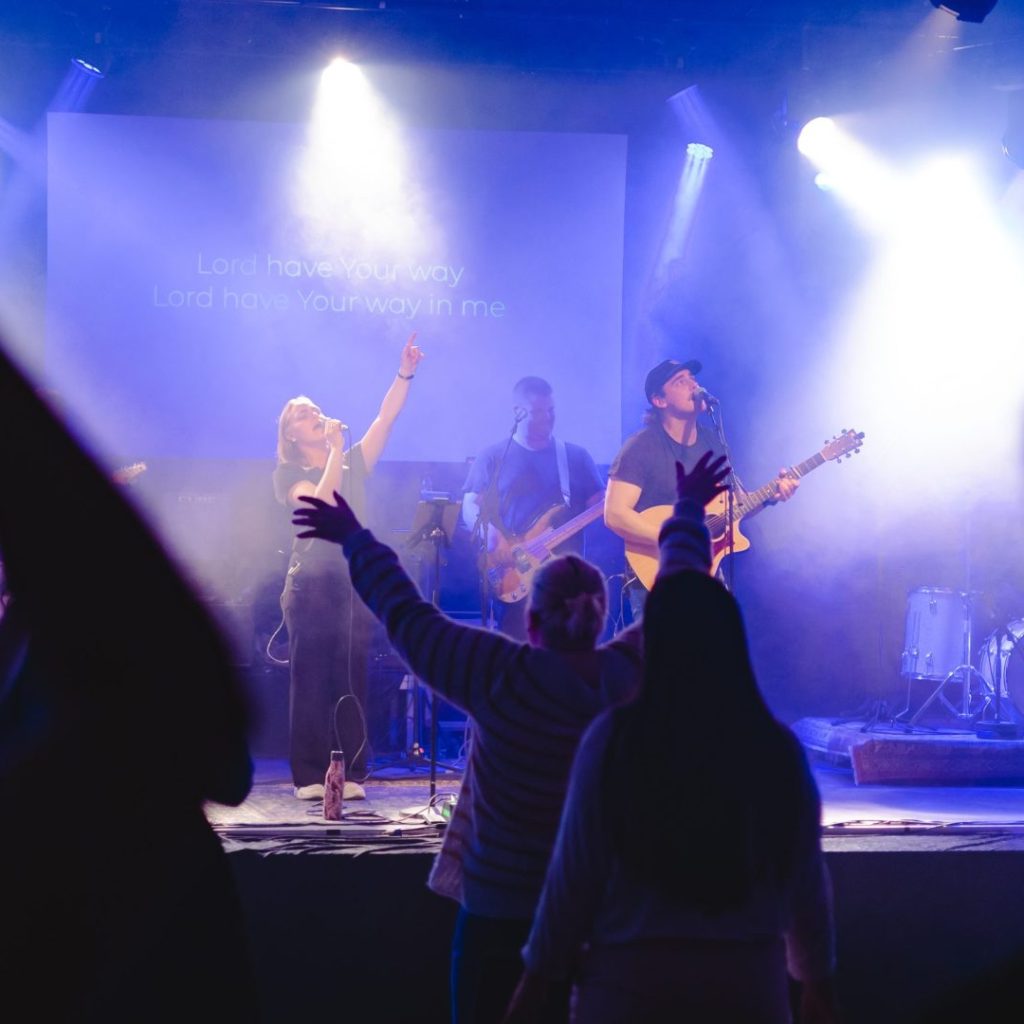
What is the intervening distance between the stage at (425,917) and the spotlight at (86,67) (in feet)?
19.2

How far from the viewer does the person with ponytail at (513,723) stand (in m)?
2.50

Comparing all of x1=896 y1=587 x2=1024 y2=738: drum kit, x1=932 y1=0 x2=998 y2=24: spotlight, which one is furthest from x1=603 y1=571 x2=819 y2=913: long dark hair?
x1=896 y1=587 x2=1024 y2=738: drum kit

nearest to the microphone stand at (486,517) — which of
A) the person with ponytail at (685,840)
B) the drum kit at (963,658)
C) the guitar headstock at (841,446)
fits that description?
the guitar headstock at (841,446)

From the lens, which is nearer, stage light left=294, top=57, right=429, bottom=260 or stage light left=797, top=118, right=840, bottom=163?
stage light left=294, top=57, right=429, bottom=260

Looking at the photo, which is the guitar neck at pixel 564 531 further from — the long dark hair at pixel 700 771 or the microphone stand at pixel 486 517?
the long dark hair at pixel 700 771

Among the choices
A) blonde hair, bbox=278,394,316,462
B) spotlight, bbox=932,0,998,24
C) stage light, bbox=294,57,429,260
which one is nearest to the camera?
blonde hair, bbox=278,394,316,462

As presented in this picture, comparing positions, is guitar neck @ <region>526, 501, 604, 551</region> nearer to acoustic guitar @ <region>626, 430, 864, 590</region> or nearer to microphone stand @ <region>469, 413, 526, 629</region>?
microphone stand @ <region>469, 413, 526, 629</region>

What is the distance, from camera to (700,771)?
1.94 meters

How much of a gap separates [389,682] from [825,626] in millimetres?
3437

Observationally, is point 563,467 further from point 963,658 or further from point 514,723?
point 514,723

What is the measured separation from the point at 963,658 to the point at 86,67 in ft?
23.8

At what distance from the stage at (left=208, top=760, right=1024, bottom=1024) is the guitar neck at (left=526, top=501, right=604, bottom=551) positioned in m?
2.65

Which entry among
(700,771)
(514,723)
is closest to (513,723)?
(514,723)

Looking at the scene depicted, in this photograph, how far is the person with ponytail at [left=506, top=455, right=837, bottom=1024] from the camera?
1.94 m
